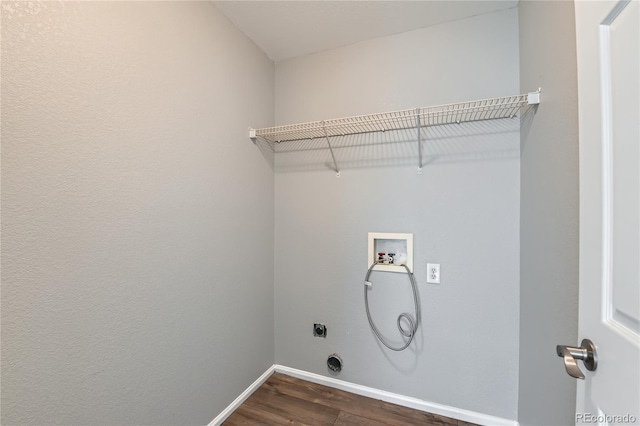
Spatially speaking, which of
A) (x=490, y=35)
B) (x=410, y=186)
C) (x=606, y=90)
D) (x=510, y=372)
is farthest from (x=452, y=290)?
(x=490, y=35)

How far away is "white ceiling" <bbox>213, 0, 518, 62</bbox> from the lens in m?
1.57

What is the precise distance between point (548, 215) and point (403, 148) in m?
0.93

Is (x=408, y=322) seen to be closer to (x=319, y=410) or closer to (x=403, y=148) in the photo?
(x=319, y=410)

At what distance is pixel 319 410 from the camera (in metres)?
1.76

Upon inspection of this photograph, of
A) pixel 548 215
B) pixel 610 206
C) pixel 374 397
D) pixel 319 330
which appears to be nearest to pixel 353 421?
pixel 374 397

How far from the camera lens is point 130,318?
1.16 metres

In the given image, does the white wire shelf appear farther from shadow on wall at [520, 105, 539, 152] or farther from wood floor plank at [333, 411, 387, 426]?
wood floor plank at [333, 411, 387, 426]

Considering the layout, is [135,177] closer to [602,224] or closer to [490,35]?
[602,224]

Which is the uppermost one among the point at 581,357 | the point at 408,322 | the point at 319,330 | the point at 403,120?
the point at 403,120

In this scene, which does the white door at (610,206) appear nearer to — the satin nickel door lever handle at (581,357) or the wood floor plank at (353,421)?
the satin nickel door lever handle at (581,357)

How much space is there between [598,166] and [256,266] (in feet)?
6.22

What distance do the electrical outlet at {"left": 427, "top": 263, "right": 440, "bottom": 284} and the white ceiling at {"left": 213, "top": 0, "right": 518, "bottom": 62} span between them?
66.3 inches

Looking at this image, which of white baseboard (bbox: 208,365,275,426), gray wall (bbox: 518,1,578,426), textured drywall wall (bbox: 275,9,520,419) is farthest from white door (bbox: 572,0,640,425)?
white baseboard (bbox: 208,365,275,426)

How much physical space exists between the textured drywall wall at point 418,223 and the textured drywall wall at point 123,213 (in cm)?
51
